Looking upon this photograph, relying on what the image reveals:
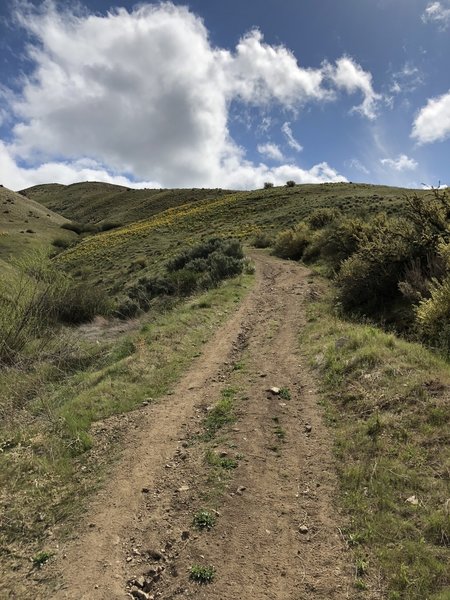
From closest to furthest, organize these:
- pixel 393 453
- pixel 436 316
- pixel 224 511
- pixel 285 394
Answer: pixel 224 511, pixel 393 453, pixel 285 394, pixel 436 316

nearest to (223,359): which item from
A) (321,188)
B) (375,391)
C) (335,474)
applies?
(375,391)

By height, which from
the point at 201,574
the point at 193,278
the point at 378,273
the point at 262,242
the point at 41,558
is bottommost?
the point at 41,558

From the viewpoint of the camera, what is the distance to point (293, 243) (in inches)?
1139

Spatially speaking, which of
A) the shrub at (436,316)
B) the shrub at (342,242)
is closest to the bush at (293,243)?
→ the shrub at (342,242)

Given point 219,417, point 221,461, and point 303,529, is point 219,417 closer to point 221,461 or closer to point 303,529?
point 221,461

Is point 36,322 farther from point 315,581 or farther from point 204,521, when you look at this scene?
point 315,581

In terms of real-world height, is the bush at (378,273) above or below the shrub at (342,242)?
below

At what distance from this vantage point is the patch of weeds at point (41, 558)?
4688mm

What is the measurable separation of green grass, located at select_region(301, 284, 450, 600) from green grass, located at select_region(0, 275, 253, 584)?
2493 mm


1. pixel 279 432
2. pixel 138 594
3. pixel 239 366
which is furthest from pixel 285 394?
pixel 138 594

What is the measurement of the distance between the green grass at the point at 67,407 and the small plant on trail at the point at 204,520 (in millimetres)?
1582

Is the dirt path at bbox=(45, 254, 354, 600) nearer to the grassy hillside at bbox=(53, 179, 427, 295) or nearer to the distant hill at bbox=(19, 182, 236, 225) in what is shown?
the grassy hillside at bbox=(53, 179, 427, 295)

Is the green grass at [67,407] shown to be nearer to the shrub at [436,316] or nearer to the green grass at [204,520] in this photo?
the green grass at [204,520]

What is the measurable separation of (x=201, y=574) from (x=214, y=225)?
156 ft
